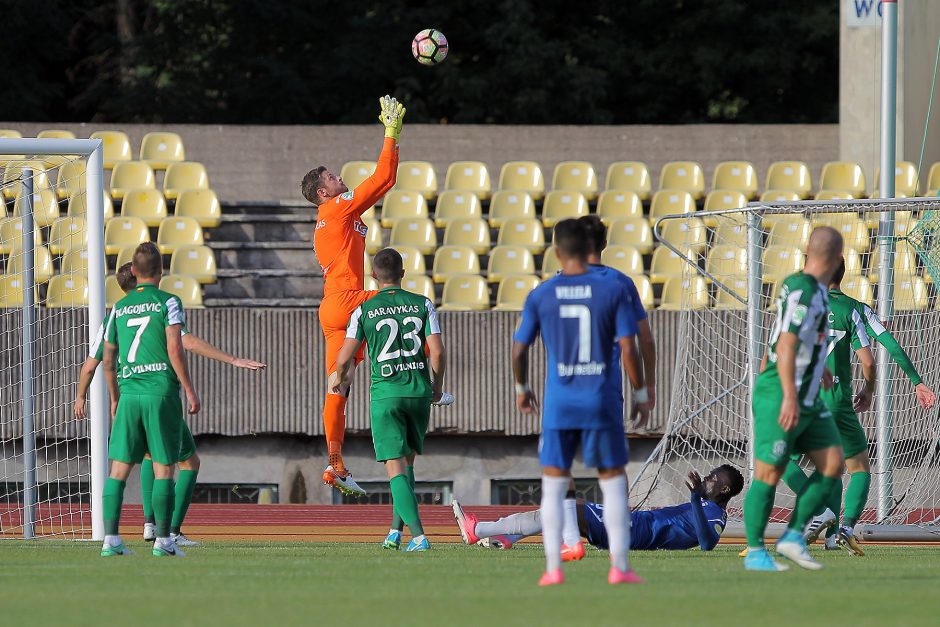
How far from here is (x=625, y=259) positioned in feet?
54.7

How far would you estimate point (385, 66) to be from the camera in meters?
25.6

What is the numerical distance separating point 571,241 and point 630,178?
1159cm

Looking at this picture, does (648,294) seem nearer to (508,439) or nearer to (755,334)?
(508,439)

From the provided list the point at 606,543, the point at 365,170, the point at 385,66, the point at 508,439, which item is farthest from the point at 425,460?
the point at 385,66

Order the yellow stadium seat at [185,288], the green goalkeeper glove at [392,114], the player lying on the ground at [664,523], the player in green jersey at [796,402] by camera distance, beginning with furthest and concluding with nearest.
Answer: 1. the yellow stadium seat at [185,288]
2. the green goalkeeper glove at [392,114]
3. the player lying on the ground at [664,523]
4. the player in green jersey at [796,402]

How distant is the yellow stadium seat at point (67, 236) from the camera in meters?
16.7

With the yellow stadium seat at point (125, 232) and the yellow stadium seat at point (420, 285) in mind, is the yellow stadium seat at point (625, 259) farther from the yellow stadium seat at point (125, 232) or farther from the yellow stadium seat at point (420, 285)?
the yellow stadium seat at point (125, 232)

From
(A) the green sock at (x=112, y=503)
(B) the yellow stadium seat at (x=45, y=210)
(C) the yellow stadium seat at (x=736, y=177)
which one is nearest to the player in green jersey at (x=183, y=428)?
(A) the green sock at (x=112, y=503)

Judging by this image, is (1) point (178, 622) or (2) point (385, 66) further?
(2) point (385, 66)

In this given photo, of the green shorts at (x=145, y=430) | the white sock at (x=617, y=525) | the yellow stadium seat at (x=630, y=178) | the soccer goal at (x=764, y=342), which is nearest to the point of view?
the white sock at (x=617, y=525)

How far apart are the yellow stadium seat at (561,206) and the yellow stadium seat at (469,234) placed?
76cm

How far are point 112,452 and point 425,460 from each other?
6574 millimetres

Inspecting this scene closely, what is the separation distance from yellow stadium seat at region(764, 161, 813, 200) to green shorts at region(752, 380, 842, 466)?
35.1 ft

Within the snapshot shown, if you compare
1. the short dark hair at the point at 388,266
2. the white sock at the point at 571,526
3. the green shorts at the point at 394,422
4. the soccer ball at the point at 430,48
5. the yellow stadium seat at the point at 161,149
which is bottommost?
the white sock at the point at 571,526
